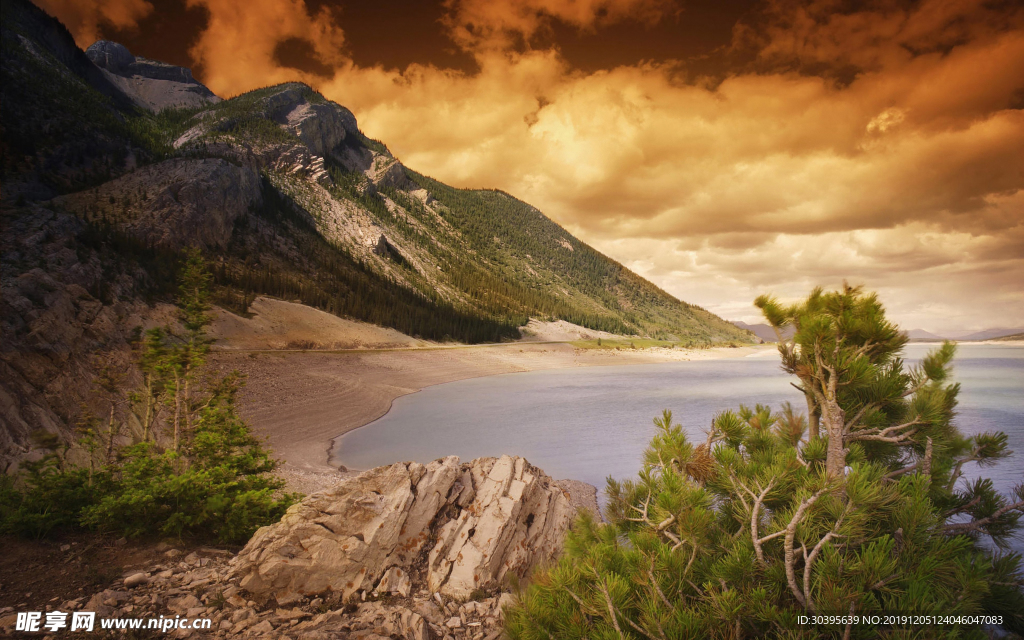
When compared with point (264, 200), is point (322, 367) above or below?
below

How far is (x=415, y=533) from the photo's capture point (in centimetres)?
497

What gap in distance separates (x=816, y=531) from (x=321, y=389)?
83.2ft

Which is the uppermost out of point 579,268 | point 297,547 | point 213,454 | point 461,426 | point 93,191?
point 579,268

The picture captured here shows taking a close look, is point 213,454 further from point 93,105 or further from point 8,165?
point 93,105

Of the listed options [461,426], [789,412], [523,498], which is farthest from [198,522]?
[461,426]

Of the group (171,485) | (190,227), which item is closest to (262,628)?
(171,485)

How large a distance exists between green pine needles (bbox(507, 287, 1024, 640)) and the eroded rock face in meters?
1.18

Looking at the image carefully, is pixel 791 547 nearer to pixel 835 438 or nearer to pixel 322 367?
pixel 835 438

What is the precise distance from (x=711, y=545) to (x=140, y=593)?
522cm

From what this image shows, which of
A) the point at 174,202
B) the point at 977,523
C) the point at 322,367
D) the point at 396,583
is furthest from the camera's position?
the point at 174,202

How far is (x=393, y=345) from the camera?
5453cm

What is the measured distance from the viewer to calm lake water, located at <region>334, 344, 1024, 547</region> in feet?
47.2

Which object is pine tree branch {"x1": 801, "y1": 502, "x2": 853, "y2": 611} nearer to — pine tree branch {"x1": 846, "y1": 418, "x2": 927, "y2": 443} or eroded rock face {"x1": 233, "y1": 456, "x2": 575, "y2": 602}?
pine tree branch {"x1": 846, "y1": 418, "x2": 927, "y2": 443}

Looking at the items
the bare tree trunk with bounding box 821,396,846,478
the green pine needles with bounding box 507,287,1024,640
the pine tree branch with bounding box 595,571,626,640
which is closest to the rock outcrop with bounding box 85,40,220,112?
the green pine needles with bounding box 507,287,1024,640
